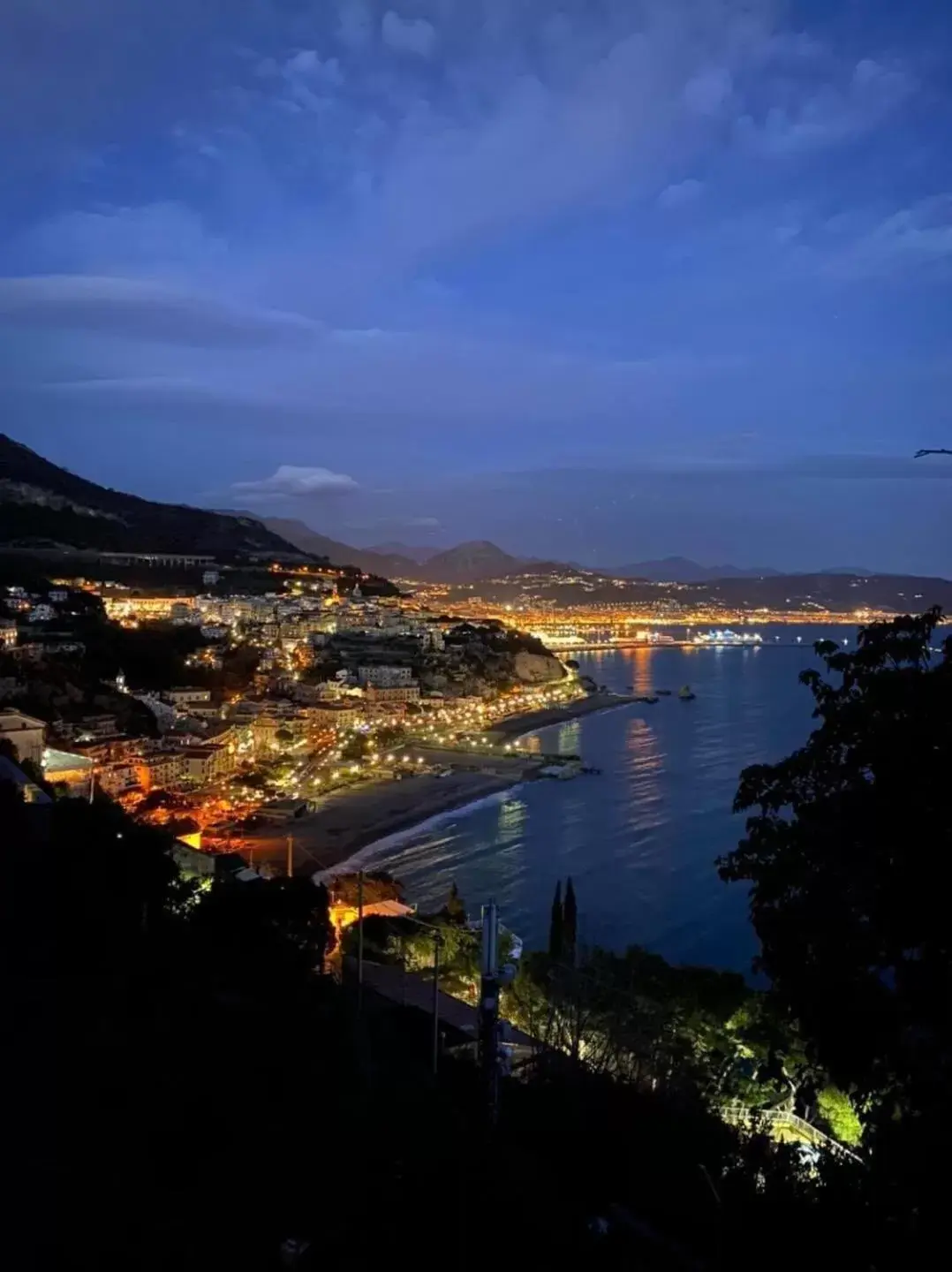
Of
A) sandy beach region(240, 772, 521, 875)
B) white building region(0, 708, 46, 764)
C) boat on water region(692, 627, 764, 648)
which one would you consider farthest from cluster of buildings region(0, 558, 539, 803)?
boat on water region(692, 627, 764, 648)

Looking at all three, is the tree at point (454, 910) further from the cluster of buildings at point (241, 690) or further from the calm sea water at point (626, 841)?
the cluster of buildings at point (241, 690)

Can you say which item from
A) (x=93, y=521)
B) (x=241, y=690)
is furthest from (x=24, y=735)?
(x=93, y=521)

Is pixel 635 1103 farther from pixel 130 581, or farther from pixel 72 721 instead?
pixel 130 581

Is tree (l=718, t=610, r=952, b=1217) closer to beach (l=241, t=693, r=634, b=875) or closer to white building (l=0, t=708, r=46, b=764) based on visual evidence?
beach (l=241, t=693, r=634, b=875)

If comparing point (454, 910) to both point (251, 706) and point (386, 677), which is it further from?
point (386, 677)

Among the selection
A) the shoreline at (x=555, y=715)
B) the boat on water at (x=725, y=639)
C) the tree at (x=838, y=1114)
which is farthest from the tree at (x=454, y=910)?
the boat on water at (x=725, y=639)

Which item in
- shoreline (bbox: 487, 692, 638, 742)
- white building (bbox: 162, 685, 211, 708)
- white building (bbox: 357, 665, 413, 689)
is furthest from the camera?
white building (bbox: 357, 665, 413, 689)
